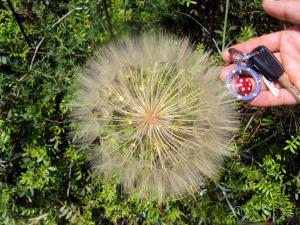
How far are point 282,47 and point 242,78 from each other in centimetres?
30

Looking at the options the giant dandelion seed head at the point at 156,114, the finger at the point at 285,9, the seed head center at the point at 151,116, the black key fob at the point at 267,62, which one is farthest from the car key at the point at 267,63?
the seed head center at the point at 151,116

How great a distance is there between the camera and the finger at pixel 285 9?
2.21 m

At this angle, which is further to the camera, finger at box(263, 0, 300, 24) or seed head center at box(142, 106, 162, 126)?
finger at box(263, 0, 300, 24)

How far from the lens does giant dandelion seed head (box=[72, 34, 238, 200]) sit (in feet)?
6.45

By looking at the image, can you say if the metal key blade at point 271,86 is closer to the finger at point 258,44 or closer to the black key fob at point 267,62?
the black key fob at point 267,62

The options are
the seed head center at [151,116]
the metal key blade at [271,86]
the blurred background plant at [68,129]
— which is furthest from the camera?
the blurred background plant at [68,129]

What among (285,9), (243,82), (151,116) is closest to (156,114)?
(151,116)

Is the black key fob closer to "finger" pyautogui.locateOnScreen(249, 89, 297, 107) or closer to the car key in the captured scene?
the car key

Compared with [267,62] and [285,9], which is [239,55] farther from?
[285,9]

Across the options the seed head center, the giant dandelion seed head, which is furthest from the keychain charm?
the seed head center

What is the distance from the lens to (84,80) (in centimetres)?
209

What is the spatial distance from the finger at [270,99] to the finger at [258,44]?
0.82ft

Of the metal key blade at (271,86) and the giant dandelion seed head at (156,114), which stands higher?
the giant dandelion seed head at (156,114)

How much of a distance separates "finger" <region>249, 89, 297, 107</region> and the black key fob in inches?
4.0
